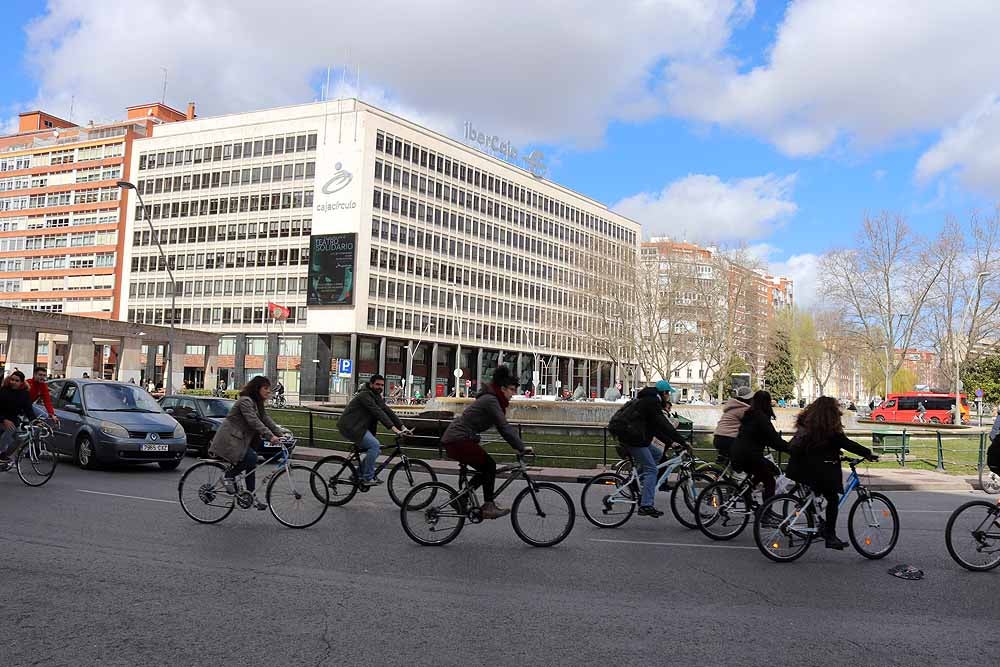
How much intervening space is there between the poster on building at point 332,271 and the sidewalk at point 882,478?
56.5 meters

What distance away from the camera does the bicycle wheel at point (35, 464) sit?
41.3ft

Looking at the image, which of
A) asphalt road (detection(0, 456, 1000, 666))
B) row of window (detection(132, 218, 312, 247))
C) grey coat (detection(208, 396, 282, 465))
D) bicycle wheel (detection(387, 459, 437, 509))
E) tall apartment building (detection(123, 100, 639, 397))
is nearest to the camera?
asphalt road (detection(0, 456, 1000, 666))

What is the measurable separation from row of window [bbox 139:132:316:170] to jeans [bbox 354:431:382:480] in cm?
7166

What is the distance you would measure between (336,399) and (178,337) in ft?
50.8

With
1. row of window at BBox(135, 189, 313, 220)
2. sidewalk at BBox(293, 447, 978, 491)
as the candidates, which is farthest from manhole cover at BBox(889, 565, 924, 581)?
row of window at BBox(135, 189, 313, 220)

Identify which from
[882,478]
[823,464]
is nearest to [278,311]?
[882,478]

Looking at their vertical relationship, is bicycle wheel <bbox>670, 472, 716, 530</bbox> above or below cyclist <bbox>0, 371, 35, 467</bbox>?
below

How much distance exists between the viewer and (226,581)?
6.90 m

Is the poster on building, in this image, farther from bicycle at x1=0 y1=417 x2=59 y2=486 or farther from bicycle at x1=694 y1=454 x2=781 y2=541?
bicycle at x1=694 y1=454 x2=781 y2=541

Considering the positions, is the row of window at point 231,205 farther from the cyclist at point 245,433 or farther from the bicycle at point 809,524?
the bicycle at point 809,524

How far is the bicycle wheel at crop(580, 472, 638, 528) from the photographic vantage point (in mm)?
10469

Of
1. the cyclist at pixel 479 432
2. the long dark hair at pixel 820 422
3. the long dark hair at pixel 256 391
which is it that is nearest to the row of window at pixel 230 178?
the long dark hair at pixel 256 391

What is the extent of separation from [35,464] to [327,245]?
6528cm

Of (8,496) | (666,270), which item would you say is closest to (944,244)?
(666,270)
